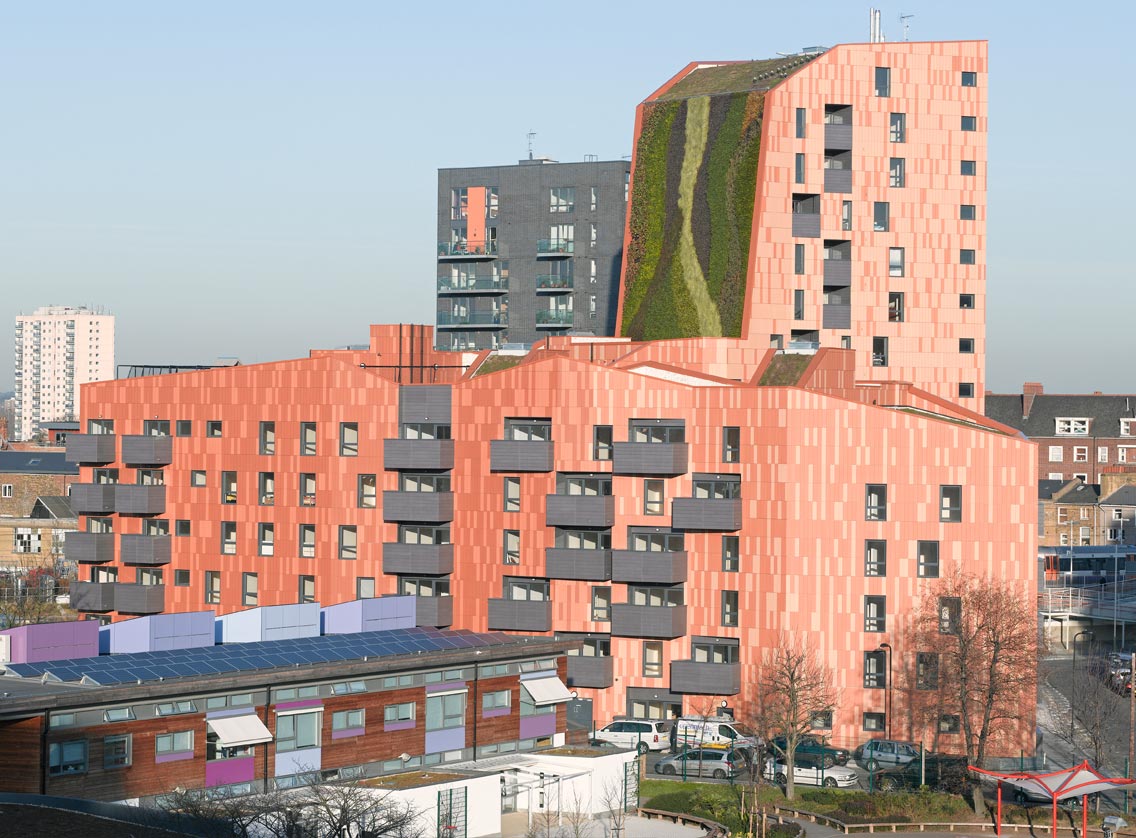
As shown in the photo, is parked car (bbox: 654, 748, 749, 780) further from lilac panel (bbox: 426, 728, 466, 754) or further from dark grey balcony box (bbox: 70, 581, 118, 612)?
dark grey balcony box (bbox: 70, 581, 118, 612)

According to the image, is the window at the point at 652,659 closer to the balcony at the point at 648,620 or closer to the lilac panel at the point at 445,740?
the balcony at the point at 648,620

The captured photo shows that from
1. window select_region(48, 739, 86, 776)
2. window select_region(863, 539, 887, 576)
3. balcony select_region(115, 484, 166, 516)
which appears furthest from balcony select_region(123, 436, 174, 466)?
window select_region(48, 739, 86, 776)

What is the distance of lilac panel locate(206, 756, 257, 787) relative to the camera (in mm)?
64250

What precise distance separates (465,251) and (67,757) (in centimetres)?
10386

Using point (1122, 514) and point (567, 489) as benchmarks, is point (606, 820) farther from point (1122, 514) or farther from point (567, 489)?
point (1122, 514)

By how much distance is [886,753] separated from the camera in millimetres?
89750

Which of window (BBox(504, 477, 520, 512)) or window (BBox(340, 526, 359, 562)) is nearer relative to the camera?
window (BBox(504, 477, 520, 512))

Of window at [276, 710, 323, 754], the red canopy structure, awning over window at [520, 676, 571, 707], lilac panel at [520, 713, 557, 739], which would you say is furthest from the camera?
lilac panel at [520, 713, 557, 739]

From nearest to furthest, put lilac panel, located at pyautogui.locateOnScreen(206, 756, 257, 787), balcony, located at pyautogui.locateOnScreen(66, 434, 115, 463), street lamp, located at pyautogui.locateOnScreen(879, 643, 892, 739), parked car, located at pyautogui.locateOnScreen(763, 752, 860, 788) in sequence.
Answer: lilac panel, located at pyautogui.locateOnScreen(206, 756, 257, 787) → parked car, located at pyautogui.locateOnScreen(763, 752, 860, 788) → street lamp, located at pyautogui.locateOnScreen(879, 643, 892, 739) → balcony, located at pyautogui.locateOnScreen(66, 434, 115, 463)

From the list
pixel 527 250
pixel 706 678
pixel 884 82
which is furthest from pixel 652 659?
pixel 527 250

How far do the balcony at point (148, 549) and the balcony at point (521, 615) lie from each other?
2393cm

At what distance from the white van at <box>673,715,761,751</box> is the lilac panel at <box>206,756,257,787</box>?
29810 mm

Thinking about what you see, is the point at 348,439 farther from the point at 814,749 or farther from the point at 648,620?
the point at 814,749

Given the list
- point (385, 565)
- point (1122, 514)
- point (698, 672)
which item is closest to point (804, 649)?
point (698, 672)
